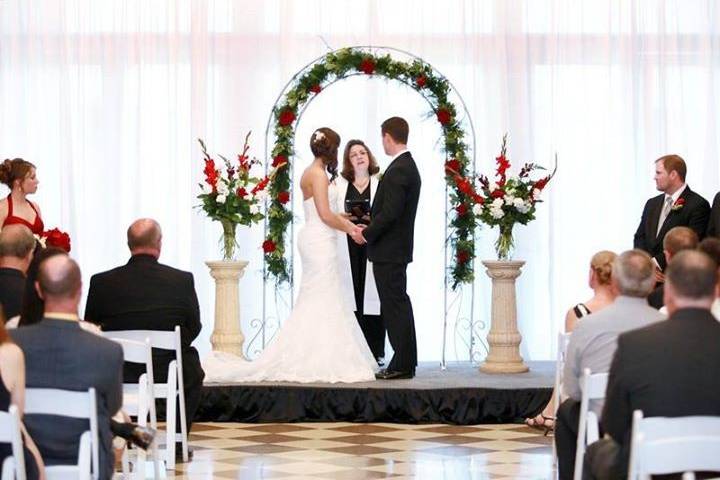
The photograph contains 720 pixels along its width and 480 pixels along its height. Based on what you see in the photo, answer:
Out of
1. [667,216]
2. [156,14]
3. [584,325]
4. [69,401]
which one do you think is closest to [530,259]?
[667,216]

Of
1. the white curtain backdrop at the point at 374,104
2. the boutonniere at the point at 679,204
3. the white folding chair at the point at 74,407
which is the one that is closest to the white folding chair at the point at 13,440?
the white folding chair at the point at 74,407

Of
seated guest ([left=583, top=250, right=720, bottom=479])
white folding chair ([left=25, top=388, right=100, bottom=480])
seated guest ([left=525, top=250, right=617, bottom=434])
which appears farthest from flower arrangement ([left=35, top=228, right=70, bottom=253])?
seated guest ([left=583, top=250, right=720, bottom=479])

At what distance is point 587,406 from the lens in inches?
201

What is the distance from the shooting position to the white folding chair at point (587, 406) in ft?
16.5

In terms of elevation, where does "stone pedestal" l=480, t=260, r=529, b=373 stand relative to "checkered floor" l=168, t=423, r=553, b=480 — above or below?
above

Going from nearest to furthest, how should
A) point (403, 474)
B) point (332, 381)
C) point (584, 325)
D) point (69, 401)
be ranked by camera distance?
1. point (69, 401)
2. point (584, 325)
3. point (403, 474)
4. point (332, 381)

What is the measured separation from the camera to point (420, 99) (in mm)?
11695

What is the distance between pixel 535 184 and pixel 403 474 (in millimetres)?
3296

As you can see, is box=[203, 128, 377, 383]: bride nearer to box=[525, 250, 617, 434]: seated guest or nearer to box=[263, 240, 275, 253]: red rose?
box=[263, 240, 275, 253]: red rose

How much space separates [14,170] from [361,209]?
8.03ft

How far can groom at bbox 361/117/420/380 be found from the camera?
29.9 feet

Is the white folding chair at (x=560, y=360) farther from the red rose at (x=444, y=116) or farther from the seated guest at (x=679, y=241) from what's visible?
the red rose at (x=444, y=116)

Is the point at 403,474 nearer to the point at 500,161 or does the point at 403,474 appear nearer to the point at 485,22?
the point at 500,161

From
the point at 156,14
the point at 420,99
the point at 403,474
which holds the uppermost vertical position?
the point at 156,14
